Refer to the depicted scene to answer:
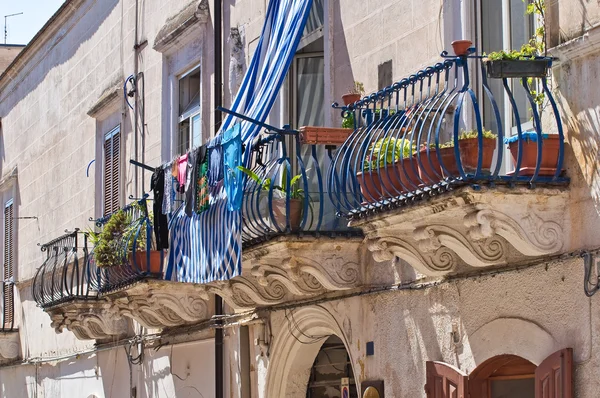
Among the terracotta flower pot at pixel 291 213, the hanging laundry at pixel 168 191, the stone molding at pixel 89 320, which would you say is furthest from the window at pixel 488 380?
the stone molding at pixel 89 320

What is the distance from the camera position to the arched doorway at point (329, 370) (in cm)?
1164

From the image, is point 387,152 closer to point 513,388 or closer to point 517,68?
point 517,68

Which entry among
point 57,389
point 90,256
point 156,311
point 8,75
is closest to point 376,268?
point 156,311

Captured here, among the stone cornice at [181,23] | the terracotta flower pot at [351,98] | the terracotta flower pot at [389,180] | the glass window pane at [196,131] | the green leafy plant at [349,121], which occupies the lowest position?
the terracotta flower pot at [389,180]

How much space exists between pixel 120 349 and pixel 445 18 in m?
8.02

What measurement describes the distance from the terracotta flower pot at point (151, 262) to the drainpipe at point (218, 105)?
0.70 metres

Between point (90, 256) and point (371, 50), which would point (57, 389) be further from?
point (371, 50)

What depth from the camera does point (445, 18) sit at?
9.20m

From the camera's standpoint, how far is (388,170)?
318 inches

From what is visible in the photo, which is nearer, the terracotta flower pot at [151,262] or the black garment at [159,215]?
the black garment at [159,215]

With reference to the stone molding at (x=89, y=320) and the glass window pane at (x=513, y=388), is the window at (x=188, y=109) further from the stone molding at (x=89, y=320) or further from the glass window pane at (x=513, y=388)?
the glass window pane at (x=513, y=388)

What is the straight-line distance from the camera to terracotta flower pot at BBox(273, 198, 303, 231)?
9.52 meters

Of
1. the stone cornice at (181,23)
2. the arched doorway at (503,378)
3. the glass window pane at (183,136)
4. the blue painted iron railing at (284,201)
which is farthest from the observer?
the glass window pane at (183,136)

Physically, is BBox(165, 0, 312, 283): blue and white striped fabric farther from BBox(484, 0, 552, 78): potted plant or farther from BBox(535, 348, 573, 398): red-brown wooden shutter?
BBox(535, 348, 573, 398): red-brown wooden shutter
